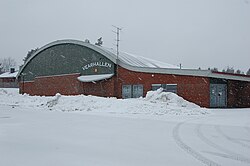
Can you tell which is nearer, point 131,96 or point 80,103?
point 80,103

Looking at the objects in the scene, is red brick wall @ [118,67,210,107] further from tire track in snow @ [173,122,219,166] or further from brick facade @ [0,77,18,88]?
brick facade @ [0,77,18,88]

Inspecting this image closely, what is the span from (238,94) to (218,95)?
17.6 feet

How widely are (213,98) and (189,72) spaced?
385cm

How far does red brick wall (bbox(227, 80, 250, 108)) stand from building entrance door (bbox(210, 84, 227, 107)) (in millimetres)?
943

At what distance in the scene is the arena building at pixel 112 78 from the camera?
30.3 metres

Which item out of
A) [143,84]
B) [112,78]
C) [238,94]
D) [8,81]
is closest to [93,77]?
[112,78]

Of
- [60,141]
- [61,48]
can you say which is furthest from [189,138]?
[61,48]

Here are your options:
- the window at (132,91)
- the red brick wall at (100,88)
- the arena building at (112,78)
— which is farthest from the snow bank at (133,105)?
the red brick wall at (100,88)

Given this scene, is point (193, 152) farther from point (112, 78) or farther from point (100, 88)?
point (100, 88)

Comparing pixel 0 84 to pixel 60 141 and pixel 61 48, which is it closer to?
pixel 61 48

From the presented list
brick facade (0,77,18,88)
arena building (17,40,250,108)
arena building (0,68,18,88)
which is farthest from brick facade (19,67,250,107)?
arena building (0,68,18,88)

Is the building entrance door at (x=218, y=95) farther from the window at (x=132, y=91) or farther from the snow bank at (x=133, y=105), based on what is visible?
the window at (x=132, y=91)

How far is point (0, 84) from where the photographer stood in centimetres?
8369

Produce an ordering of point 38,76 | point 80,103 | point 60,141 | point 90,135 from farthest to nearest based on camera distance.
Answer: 1. point 38,76
2. point 80,103
3. point 90,135
4. point 60,141
